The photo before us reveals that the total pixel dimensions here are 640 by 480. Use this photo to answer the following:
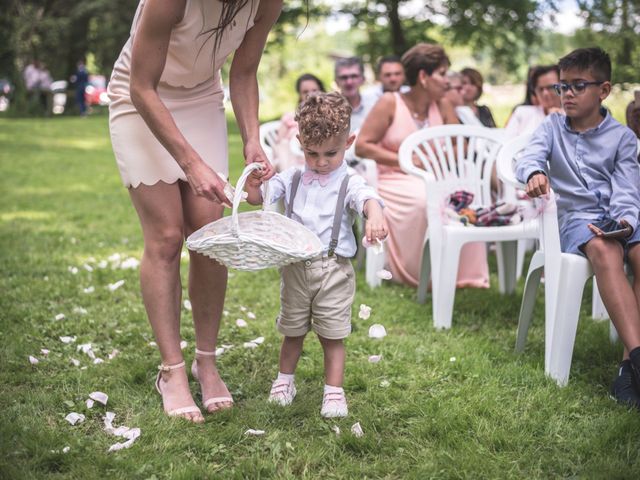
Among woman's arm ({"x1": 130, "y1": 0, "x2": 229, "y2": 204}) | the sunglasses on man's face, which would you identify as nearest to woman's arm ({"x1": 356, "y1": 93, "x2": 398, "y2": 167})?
the sunglasses on man's face

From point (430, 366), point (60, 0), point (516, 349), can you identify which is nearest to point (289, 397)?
point (430, 366)

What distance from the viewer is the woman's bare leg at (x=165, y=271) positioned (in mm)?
2730

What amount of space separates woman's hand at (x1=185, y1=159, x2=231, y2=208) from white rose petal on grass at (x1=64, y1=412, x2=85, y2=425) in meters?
0.97

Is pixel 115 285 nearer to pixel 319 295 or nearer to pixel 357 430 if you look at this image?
pixel 319 295

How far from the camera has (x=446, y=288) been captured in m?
4.03

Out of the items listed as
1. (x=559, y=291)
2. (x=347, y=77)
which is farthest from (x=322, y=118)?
(x=347, y=77)

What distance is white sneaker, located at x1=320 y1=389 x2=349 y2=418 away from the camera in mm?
2789

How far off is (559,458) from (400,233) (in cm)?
272

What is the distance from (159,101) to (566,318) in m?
1.85

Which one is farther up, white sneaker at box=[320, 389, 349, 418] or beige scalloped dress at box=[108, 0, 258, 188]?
beige scalloped dress at box=[108, 0, 258, 188]

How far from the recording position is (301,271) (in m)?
2.72

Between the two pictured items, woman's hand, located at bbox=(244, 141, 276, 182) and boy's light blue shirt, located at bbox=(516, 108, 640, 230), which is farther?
boy's light blue shirt, located at bbox=(516, 108, 640, 230)

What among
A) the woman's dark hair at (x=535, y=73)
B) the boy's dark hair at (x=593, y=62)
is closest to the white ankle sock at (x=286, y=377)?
the boy's dark hair at (x=593, y=62)

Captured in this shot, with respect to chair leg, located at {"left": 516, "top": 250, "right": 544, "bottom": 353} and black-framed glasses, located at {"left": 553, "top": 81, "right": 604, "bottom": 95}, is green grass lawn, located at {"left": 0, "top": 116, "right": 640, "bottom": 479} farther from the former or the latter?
black-framed glasses, located at {"left": 553, "top": 81, "right": 604, "bottom": 95}
